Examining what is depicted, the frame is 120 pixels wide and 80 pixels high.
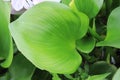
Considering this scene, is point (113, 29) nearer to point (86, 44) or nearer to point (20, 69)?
point (86, 44)

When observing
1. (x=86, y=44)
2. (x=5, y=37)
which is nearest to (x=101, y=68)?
(x=86, y=44)

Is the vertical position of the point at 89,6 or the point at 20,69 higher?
the point at 89,6

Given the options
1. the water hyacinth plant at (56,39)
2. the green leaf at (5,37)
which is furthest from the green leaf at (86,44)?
the green leaf at (5,37)

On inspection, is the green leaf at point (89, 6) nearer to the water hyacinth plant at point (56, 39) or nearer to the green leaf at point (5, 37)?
the water hyacinth plant at point (56, 39)

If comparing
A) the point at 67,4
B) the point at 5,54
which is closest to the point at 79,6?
the point at 67,4

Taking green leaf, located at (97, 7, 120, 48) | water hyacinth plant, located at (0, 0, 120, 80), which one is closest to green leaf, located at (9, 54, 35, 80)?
water hyacinth plant, located at (0, 0, 120, 80)

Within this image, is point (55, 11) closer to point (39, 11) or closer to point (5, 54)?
point (39, 11)
